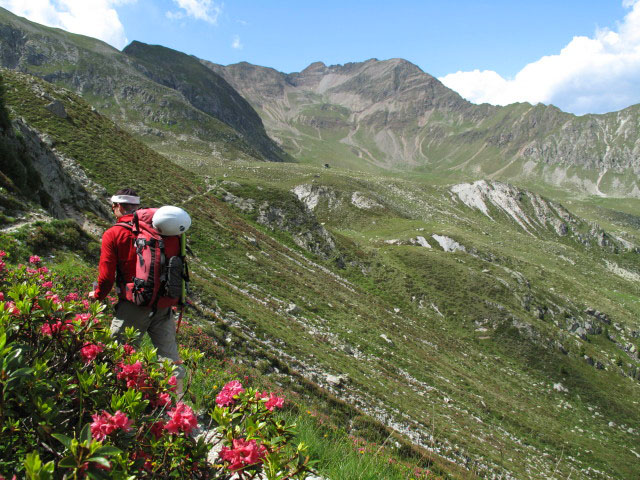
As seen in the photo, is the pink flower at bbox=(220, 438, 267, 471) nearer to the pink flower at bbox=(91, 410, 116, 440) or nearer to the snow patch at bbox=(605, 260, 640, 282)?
the pink flower at bbox=(91, 410, 116, 440)

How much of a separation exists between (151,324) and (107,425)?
3765 mm

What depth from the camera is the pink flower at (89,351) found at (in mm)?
2895

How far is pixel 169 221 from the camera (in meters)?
5.02

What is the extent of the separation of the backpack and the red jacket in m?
0.11

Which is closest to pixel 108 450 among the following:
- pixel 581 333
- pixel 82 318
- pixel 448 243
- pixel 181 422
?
pixel 181 422

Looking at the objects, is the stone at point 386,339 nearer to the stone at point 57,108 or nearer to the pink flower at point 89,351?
the pink flower at point 89,351

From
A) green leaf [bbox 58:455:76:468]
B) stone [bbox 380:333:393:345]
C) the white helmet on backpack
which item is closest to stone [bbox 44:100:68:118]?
stone [bbox 380:333:393:345]

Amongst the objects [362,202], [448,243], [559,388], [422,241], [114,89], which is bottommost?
[559,388]

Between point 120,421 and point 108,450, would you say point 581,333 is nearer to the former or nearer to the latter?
point 120,421

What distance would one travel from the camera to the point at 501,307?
38.9 metres

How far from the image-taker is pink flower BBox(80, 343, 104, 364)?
2.89 m

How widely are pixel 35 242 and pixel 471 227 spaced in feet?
317

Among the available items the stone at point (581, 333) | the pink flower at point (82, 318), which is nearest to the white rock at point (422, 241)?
the stone at point (581, 333)

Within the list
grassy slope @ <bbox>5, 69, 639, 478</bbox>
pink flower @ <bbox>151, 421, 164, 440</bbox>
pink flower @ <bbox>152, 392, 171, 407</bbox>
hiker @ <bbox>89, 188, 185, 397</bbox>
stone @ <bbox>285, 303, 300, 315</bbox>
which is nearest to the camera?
pink flower @ <bbox>151, 421, 164, 440</bbox>
